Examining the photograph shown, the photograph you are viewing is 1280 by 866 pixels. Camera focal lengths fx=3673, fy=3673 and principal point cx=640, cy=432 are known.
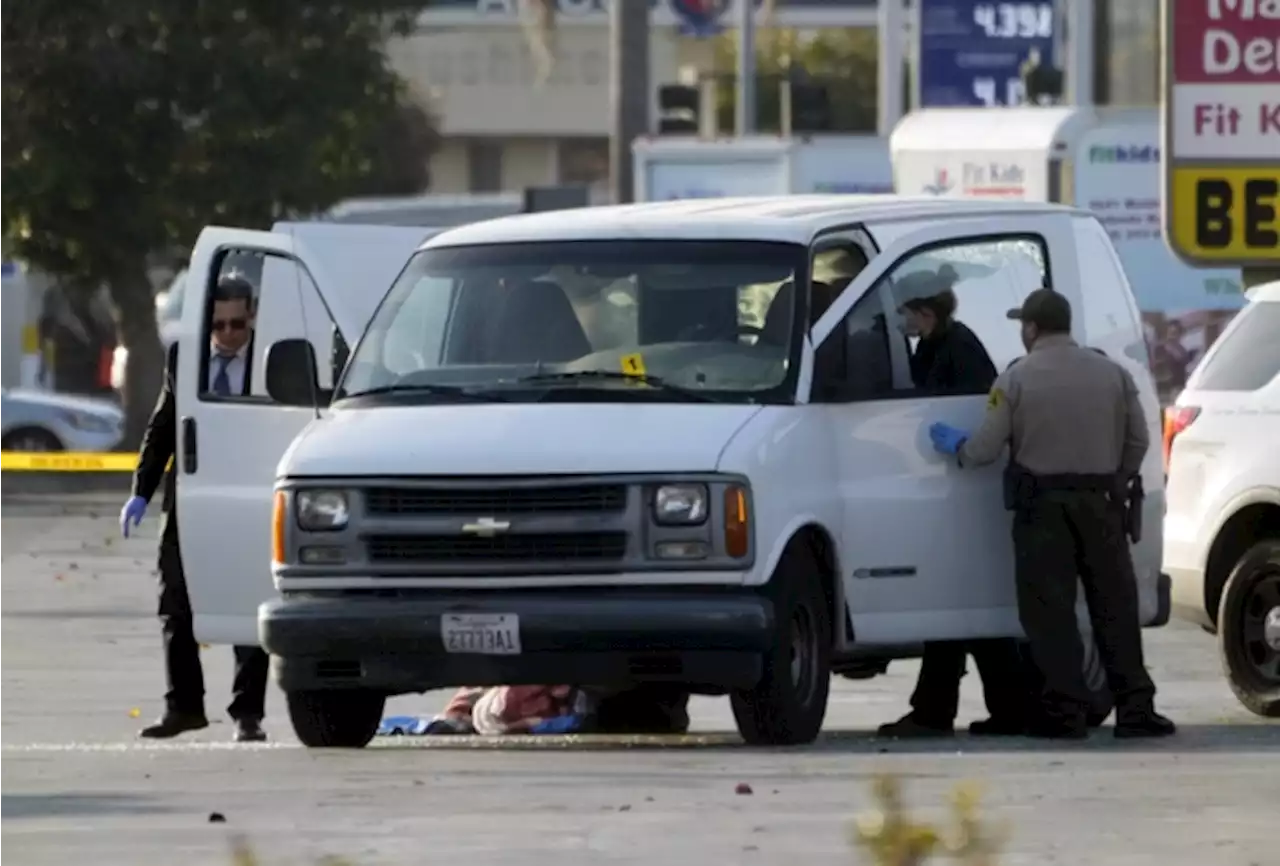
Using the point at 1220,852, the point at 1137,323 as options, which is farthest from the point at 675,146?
the point at 1220,852

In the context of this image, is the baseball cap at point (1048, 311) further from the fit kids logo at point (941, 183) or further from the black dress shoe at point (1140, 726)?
the fit kids logo at point (941, 183)

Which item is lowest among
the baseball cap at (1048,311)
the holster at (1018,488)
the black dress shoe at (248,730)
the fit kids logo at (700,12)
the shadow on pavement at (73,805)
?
the black dress shoe at (248,730)

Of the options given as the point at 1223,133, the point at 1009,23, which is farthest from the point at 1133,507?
the point at 1009,23

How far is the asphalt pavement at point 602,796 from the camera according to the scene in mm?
9547

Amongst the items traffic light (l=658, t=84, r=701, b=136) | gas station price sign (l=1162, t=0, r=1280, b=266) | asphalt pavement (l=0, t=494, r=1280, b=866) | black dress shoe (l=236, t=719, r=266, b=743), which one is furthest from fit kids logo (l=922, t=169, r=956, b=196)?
black dress shoe (l=236, t=719, r=266, b=743)

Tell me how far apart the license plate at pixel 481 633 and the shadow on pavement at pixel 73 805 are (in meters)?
1.52

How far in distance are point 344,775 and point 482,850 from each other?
2.25 metres

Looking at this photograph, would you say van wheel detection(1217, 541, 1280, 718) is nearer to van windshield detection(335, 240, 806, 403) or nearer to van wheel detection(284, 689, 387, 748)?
van windshield detection(335, 240, 806, 403)

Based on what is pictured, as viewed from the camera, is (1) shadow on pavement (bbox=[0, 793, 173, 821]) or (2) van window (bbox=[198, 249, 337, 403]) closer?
(1) shadow on pavement (bbox=[0, 793, 173, 821])

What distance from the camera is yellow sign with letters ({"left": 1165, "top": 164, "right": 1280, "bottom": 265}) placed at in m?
17.3

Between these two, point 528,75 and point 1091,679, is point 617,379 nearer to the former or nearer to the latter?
point 1091,679

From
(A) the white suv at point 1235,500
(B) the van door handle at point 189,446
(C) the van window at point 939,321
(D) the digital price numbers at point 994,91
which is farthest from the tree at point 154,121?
(C) the van window at point 939,321

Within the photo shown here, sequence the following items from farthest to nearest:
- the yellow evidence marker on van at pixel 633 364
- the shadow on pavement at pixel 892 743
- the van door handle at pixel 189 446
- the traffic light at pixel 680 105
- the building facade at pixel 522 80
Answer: the building facade at pixel 522 80, the traffic light at pixel 680 105, the van door handle at pixel 189 446, the shadow on pavement at pixel 892 743, the yellow evidence marker on van at pixel 633 364

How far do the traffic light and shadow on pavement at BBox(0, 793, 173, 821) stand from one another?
31.5 meters
